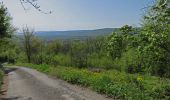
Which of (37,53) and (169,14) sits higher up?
(169,14)

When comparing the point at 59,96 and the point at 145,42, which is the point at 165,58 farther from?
the point at 59,96

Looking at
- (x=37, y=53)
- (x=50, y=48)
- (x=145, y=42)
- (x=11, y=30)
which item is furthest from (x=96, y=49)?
(x=145, y=42)

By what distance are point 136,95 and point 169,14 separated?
4278 millimetres

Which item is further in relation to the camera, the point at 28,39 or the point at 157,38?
the point at 28,39

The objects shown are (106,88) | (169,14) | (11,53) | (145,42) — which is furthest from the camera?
(11,53)

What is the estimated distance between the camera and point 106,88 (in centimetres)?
1762

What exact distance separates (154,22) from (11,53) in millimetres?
81475

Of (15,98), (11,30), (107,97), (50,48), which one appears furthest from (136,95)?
(50,48)

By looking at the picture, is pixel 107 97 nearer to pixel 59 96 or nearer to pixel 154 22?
pixel 59 96

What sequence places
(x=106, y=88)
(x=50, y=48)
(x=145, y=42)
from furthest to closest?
(x=50, y=48) < (x=145, y=42) < (x=106, y=88)

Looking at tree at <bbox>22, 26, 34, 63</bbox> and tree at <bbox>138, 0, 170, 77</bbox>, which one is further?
tree at <bbox>22, 26, 34, 63</bbox>

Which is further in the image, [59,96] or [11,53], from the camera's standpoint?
[11,53]

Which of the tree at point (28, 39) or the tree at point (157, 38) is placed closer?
the tree at point (157, 38)

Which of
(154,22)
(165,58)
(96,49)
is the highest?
(154,22)
